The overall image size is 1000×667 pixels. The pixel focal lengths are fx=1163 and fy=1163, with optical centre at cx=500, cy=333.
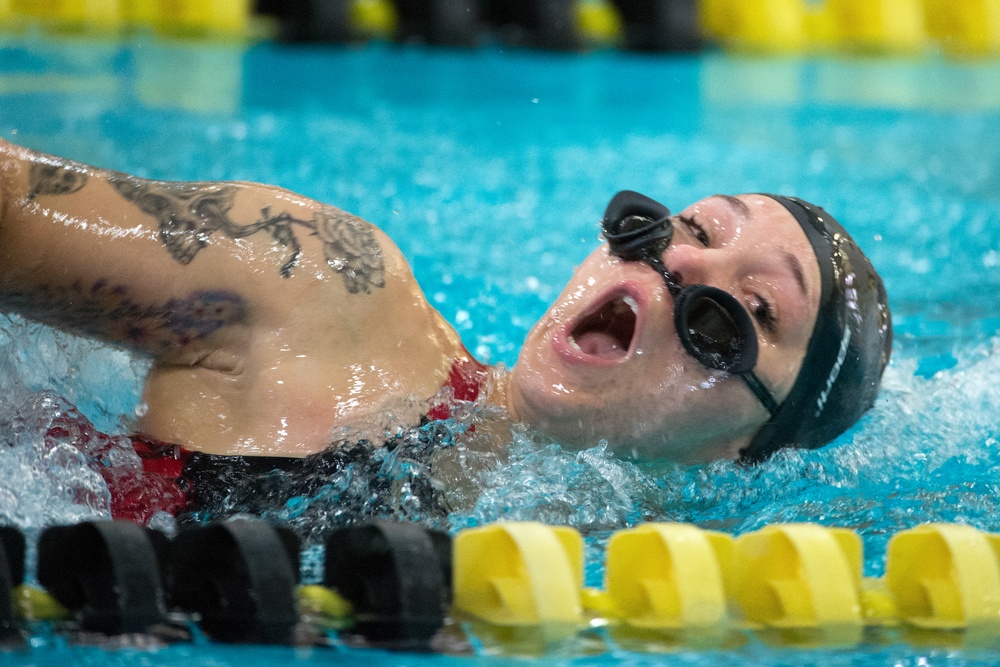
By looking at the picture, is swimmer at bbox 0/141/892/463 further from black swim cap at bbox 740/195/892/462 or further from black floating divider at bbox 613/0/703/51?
black floating divider at bbox 613/0/703/51

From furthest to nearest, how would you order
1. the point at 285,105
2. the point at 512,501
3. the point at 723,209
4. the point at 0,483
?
the point at 285,105 → the point at 723,209 → the point at 512,501 → the point at 0,483

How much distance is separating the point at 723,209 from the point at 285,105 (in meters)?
4.19

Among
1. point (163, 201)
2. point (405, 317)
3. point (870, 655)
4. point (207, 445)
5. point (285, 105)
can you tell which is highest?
point (285, 105)

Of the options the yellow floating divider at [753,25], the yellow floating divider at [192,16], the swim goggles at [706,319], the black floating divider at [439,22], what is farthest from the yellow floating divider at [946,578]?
the yellow floating divider at [753,25]

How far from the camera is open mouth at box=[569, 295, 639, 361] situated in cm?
212

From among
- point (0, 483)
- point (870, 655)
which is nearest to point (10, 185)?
point (0, 483)

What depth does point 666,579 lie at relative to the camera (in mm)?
1626

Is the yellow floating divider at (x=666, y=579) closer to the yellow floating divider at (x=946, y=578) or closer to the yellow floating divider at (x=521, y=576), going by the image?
the yellow floating divider at (x=521, y=576)

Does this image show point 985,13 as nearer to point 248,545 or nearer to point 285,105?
point 285,105

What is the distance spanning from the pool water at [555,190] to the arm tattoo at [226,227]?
0.97 feet

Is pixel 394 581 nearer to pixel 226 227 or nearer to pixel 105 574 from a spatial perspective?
pixel 105 574

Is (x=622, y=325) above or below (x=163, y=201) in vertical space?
below

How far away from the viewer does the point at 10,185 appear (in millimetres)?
1837

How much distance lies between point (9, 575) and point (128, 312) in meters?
0.53
